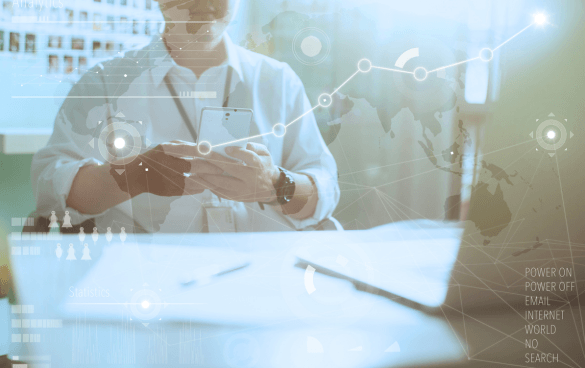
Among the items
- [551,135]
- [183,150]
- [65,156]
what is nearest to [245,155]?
[183,150]

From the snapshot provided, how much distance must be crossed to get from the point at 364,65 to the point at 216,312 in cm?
66

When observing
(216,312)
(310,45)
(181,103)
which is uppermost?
(310,45)

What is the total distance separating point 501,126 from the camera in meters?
0.85

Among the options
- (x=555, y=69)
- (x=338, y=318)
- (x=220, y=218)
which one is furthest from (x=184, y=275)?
(x=555, y=69)

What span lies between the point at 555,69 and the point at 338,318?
0.78m

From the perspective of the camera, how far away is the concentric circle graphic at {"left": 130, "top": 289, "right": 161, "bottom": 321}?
0.82 metres

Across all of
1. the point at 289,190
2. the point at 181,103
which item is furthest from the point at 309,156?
the point at 181,103

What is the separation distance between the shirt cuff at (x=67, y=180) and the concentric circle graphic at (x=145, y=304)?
8.1 inches

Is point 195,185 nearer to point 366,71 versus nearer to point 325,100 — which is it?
point 325,100

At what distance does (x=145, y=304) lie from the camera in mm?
821

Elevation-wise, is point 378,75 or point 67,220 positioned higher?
point 378,75

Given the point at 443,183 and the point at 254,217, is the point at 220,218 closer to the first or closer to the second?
the point at 254,217

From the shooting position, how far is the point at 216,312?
822mm

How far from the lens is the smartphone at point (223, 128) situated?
801 millimetres
